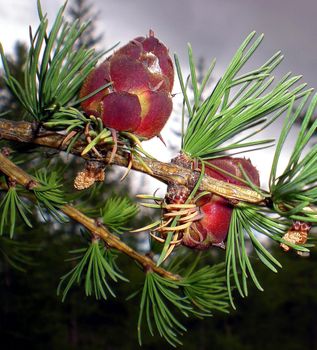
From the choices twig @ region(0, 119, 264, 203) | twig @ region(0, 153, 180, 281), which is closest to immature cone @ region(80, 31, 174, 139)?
twig @ region(0, 119, 264, 203)

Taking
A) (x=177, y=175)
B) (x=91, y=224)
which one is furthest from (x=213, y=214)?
(x=91, y=224)

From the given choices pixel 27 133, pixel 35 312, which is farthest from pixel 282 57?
pixel 35 312


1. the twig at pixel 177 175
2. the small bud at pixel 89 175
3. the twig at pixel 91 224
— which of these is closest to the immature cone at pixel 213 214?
the twig at pixel 177 175

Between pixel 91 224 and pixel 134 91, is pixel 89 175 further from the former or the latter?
pixel 91 224

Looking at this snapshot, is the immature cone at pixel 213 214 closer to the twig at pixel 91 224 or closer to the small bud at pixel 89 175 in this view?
the small bud at pixel 89 175

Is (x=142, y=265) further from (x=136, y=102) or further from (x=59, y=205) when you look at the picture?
(x=136, y=102)

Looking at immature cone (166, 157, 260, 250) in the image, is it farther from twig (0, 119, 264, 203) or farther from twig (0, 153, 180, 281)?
twig (0, 153, 180, 281)

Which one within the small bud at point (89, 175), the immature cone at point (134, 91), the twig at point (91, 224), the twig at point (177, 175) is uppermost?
the immature cone at point (134, 91)

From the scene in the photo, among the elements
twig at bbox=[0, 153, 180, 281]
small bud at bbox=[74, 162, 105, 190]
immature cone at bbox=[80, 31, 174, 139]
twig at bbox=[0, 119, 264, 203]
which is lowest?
twig at bbox=[0, 153, 180, 281]
